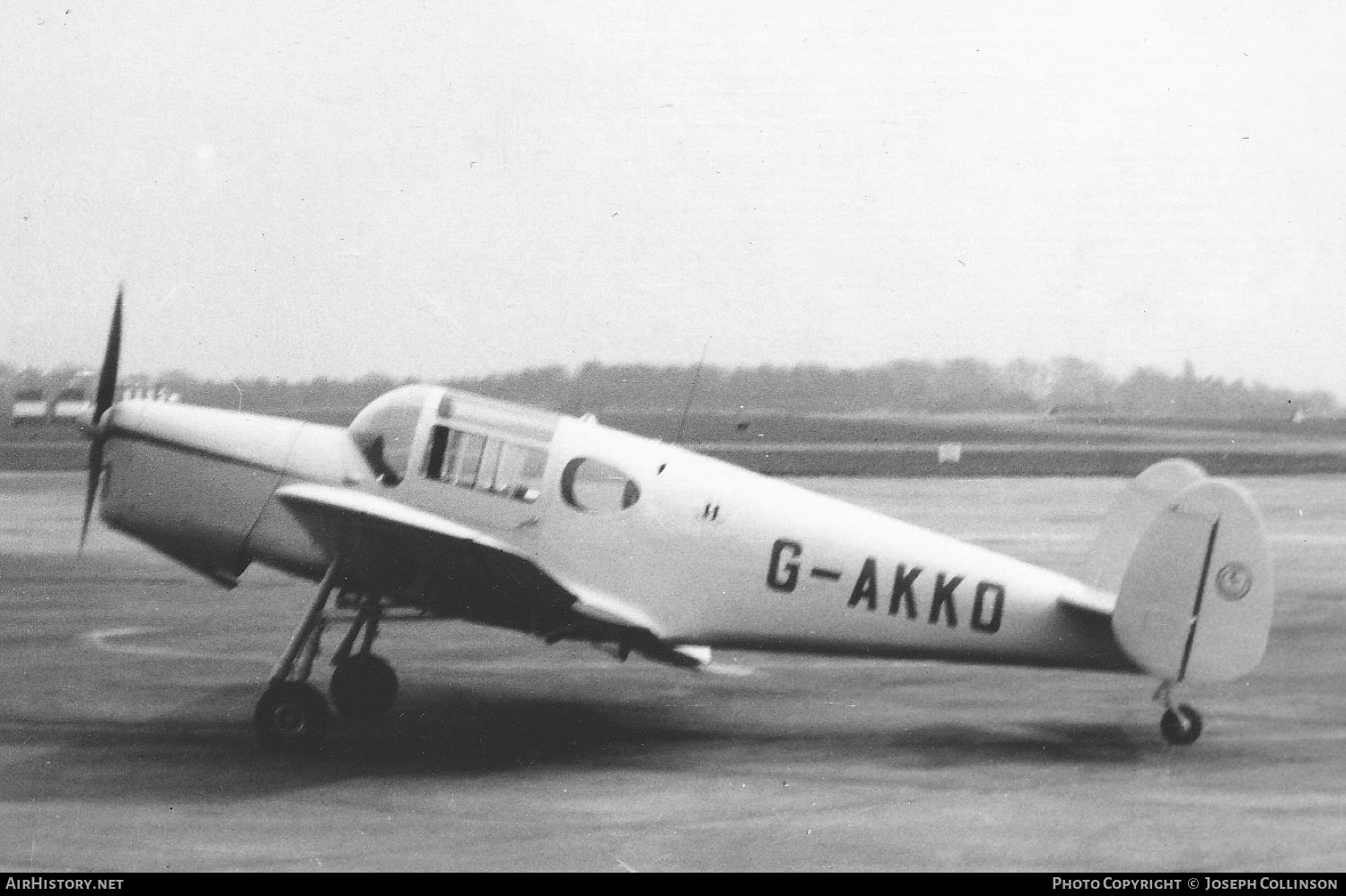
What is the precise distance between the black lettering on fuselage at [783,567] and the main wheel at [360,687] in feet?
7.39

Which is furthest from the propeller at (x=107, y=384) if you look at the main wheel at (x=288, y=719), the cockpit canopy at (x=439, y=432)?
the main wheel at (x=288, y=719)

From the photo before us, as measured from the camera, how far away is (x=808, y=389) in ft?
42.9

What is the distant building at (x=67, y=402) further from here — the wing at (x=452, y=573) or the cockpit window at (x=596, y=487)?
the cockpit window at (x=596, y=487)

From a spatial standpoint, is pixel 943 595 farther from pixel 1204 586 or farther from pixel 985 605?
pixel 1204 586

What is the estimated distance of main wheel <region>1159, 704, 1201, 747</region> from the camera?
7293 millimetres

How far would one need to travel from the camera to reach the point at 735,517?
7.29 meters

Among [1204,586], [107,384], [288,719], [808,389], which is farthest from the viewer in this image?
[808,389]

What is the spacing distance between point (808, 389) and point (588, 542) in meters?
6.03

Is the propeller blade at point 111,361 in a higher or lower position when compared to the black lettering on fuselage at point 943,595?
higher

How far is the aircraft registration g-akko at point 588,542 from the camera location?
7.18 meters

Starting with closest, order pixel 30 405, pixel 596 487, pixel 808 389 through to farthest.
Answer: pixel 596 487, pixel 30 405, pixel 808 389

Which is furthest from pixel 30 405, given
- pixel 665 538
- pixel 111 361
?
pixel 665 538

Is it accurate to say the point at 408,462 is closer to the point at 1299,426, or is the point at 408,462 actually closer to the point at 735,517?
the point at 735,517
